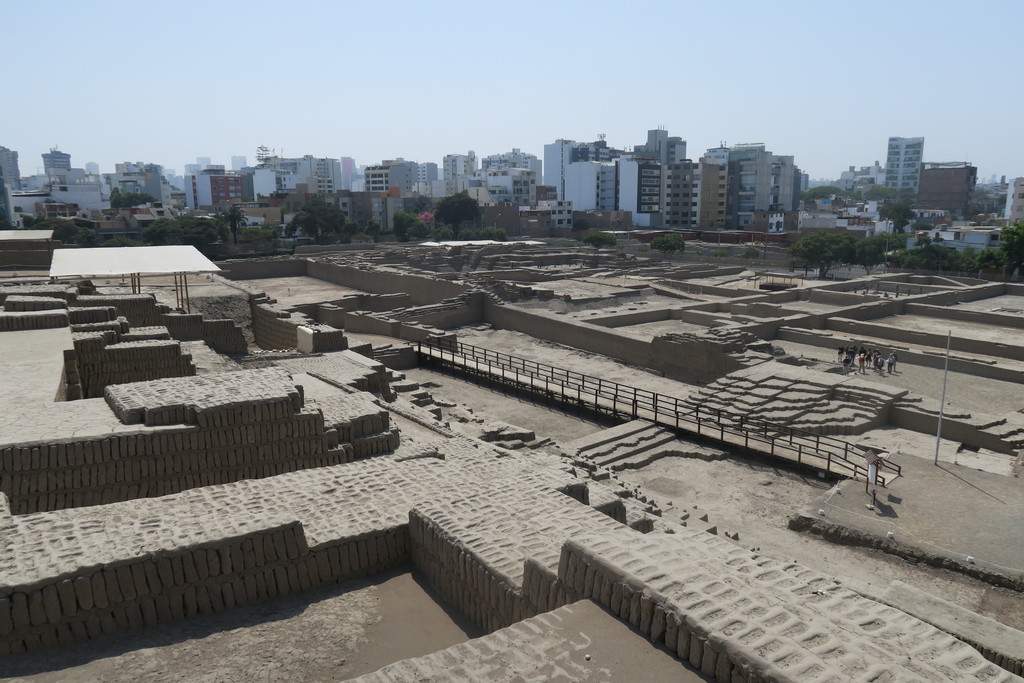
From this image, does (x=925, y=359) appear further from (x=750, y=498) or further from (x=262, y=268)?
(x=262, y=268)

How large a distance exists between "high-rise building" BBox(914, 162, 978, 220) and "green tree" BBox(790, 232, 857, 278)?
60135mm

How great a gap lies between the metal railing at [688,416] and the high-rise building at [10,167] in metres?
155

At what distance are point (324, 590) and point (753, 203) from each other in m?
74.0

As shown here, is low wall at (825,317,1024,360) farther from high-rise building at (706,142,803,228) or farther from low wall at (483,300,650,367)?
high-rise building at (706,142,803,228)

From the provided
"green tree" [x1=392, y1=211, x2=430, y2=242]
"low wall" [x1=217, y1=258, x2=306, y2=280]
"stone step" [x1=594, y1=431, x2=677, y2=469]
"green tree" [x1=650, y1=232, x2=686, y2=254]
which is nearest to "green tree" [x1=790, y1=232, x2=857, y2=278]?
"green tree" [x1=650, y1=232, x2=686, y2=254]

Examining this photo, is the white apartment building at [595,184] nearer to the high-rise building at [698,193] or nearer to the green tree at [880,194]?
the high-rise building at [698,193]

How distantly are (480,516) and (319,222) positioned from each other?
53.9m

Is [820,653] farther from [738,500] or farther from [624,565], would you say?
[738,500]

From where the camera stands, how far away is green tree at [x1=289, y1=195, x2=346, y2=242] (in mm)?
54688

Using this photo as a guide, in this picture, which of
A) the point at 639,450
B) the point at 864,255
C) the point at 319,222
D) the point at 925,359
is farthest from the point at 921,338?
the point at 319,222

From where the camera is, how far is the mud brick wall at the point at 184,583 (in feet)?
12.5

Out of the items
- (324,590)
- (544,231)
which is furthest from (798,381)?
(544,231)

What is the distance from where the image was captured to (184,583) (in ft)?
13.8

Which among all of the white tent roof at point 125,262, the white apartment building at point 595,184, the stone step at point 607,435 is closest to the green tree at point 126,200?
the white apartment building at point 595,184
